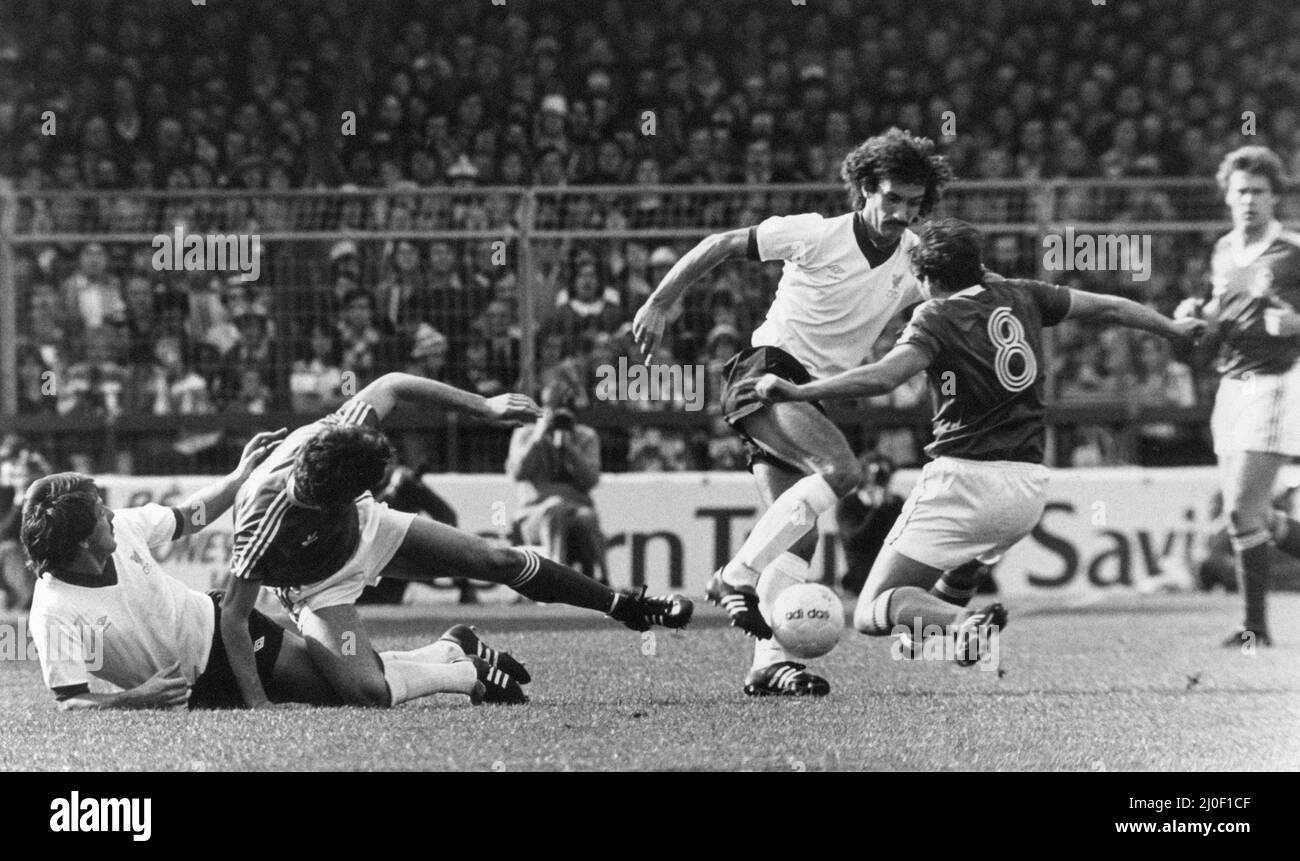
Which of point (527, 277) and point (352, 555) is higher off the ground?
point (527, 277)

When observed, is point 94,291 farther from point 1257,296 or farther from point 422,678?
point 1257,296

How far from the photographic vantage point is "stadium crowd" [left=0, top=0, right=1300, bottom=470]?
40.1ft

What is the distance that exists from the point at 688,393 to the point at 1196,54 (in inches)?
230

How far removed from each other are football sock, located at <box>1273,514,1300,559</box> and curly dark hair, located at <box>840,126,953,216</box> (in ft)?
8.68

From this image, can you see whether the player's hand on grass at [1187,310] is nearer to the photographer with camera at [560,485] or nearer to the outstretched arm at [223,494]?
the outstretched arm at [223,494]

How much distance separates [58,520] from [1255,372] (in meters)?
5.17

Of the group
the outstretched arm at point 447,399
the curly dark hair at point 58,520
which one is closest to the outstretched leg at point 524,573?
the outstretched arm at point 447,399

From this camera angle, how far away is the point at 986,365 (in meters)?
6.34

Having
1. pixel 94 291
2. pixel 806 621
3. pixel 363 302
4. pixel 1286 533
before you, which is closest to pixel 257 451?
pixel 806 621

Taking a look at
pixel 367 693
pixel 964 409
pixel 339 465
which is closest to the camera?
pixel 339 465

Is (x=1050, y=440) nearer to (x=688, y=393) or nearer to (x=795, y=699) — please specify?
(x=688, y=393)

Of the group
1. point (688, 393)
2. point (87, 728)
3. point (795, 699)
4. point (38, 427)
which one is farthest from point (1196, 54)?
point (87, 728)

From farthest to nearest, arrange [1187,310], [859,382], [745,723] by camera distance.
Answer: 1. [1187,310]
2. [859,382]
3. [745,723]

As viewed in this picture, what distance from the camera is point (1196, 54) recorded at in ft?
50.1
